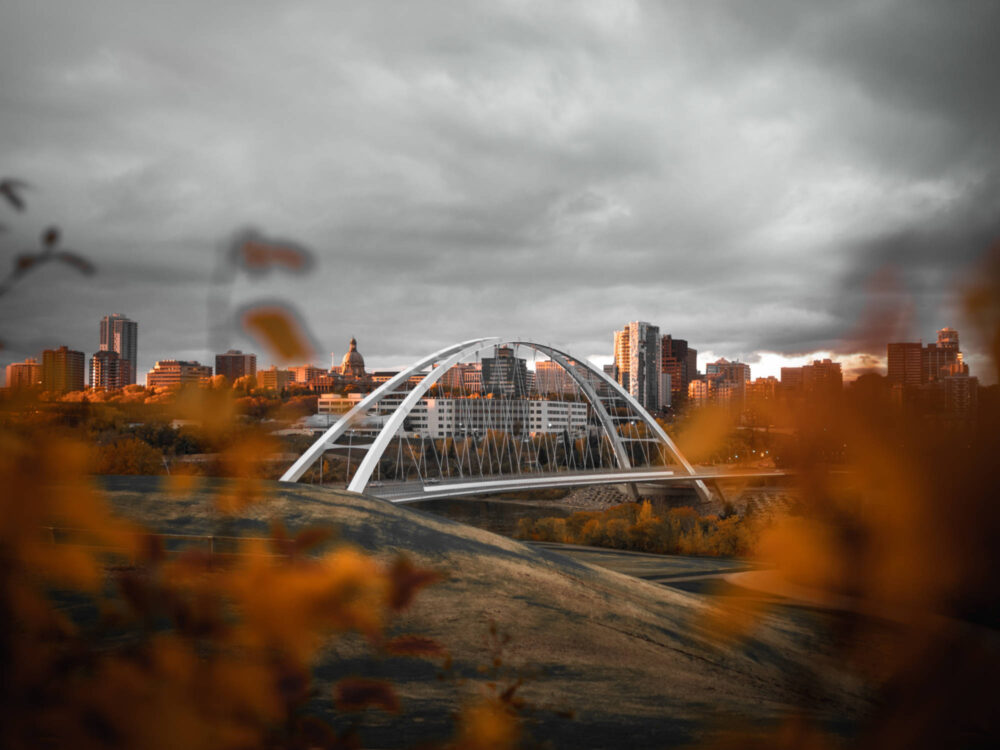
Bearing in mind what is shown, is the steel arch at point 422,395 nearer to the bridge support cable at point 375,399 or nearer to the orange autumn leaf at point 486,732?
the bridge support cable at point 375,399

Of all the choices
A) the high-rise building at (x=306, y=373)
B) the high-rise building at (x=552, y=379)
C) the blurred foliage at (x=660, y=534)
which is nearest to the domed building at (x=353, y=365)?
the high-rise building at (x=306, y=373)

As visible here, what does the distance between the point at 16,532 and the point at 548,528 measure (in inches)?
1105

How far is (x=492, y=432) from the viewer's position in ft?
131

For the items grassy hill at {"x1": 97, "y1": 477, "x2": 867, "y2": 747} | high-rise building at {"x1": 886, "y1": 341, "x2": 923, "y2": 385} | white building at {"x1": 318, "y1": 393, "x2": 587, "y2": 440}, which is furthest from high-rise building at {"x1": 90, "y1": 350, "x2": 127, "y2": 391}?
white building at {"x1": 318, "y1": 393, "x2": 587, "y2": 440}

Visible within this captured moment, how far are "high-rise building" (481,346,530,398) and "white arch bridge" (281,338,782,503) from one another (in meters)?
0.11

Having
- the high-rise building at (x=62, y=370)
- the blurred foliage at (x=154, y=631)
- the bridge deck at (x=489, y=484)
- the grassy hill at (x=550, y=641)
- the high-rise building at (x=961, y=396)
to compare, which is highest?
the high-rise building at (x=62, y=370)

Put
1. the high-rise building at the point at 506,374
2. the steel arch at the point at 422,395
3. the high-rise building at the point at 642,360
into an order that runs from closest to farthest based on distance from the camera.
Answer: the steel arch at the point at 422,395 → the high-rise building at the point at 506,374 → the high-rise building at the point at 642,360

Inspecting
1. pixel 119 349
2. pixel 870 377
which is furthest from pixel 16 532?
pixel 870 377

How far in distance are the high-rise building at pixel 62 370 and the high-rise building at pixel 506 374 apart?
1463 inches

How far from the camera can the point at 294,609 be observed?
3.15ft

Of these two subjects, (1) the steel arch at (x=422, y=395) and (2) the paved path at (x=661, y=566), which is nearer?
(2) the paved path at (x=661, y=566)

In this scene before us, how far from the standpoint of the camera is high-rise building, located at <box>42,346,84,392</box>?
3.76 feet

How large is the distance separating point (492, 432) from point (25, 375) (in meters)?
39.1

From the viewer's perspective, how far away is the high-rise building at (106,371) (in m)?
1.35
